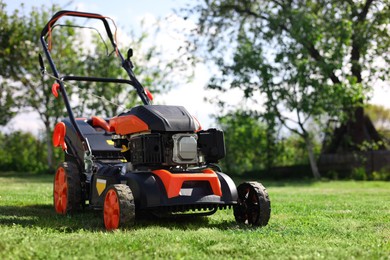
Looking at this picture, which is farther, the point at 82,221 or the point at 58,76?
the point at 58,76

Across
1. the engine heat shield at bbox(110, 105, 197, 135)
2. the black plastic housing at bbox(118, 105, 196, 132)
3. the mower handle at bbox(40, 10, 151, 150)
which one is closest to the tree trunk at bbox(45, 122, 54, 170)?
the mower handle at bbox(40, 10, 151, 150)

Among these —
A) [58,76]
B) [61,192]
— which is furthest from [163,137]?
[58,76]

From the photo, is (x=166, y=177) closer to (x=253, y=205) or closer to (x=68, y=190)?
(x=253, y=205)

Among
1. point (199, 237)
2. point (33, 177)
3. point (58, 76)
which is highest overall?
point (58, 76)

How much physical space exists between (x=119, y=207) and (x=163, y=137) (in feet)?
2.97

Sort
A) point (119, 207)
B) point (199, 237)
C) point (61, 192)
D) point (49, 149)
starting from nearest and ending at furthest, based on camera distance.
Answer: point (199, 237)
point (119, 207)
point (61, 192)
point (49, 149)

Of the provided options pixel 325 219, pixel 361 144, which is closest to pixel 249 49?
pixel 361 144

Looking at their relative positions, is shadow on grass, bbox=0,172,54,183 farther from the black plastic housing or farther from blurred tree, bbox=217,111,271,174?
the black plastic housing

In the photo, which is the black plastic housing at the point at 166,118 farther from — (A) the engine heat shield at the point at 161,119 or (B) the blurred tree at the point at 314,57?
(B) the blurred tree at the point at 314,57

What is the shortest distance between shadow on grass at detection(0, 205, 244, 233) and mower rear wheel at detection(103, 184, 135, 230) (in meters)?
0.14

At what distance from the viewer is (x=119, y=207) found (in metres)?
5.64

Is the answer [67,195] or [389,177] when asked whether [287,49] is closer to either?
[389,177]

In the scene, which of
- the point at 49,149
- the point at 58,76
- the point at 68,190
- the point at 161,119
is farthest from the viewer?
the point at 49,149

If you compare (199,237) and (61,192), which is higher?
(61,192)
